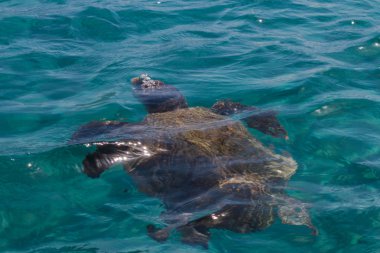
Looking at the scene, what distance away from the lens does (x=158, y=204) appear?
534cm

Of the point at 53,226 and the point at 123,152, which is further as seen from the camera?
the point at 123,152

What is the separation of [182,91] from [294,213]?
137 inches

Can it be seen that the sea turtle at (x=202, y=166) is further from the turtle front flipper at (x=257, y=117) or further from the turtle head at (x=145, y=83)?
the turtle head at (x=145, y=83)

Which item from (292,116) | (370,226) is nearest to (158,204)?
(370,226)

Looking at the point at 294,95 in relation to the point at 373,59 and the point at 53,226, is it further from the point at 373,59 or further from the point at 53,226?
the point at 53,226

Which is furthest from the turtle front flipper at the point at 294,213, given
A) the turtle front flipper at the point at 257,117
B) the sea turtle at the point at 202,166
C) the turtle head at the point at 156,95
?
the turtle head at the point at 156,95

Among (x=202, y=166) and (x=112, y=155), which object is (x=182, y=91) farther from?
(x=202, y=166)

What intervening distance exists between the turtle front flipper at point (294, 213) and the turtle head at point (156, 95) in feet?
8.01

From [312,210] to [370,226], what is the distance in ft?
1.84

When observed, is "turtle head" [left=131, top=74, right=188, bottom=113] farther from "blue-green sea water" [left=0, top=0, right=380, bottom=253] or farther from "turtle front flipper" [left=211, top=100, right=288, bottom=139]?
"turtle front flipper" [left=211, top=100, right=288, bottom=139]

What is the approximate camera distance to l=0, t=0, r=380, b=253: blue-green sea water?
507 centimetres

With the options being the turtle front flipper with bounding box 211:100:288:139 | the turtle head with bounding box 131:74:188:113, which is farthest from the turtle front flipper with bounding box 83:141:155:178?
the turtle front flipper with bounding box 211:100:288:139

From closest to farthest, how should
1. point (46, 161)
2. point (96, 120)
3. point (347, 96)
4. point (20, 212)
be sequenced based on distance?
1. point (20, 212)
2. point (46, 161)
3. point (96, 120)
4. point (347, 96)

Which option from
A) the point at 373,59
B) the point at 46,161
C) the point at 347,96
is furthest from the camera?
the point at 373,59
